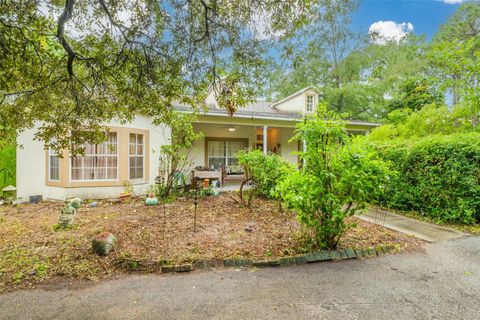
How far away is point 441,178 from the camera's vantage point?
6.12 m

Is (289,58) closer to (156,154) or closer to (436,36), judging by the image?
(156,154)

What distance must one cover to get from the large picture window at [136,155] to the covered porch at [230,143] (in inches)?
96.1

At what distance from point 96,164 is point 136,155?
4.37 feet

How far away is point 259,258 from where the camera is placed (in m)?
4.04

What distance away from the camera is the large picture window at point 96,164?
8438 mm

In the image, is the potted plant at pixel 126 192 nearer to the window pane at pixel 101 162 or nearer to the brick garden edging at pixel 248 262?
the window pane at pixel 101 162

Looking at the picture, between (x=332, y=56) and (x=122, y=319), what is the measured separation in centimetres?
2409

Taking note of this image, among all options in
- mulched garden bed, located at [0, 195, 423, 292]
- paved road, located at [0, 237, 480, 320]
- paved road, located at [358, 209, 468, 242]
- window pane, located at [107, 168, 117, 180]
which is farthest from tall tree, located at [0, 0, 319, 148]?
paved road, located at [358, 209, 468, 242]

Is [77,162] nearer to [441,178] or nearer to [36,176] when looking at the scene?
[36,176]

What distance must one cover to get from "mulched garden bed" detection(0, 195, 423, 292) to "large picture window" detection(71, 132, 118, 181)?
1.55 metres

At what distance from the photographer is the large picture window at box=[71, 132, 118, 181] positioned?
8438 millimetres

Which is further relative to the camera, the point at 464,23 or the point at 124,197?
the point at 464,23

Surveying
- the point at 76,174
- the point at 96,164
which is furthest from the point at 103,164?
the point at 76,174

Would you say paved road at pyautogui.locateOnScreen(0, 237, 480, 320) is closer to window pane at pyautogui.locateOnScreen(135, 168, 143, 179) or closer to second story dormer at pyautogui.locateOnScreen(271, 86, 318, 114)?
window pane at pyautogui.locateOnScreen(135, 168, 143, 179)
